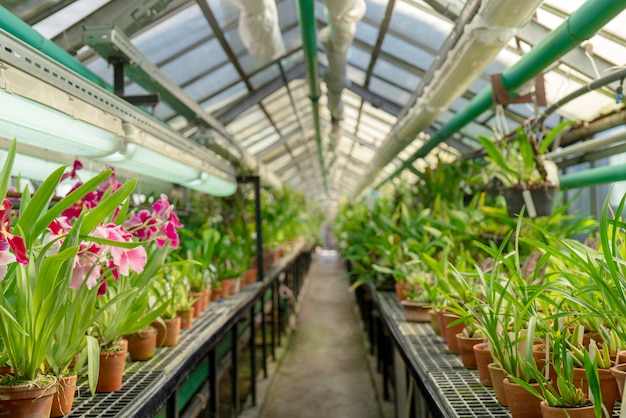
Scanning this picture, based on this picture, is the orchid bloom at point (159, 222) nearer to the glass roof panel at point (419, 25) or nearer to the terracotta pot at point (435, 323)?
the terracotta pot at point (435, 323)

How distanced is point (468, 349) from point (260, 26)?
6.26 ft

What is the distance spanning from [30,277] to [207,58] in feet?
11.5

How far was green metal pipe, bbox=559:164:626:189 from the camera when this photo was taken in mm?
2064

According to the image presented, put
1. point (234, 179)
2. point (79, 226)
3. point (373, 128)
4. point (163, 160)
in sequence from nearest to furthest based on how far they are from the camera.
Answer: point (79, 226) < point (163, 160) < point (234, 179) < point (373, 128)

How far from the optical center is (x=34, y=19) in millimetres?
2496

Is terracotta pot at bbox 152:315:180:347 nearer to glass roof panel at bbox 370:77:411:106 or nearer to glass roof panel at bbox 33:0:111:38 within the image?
glass roof panel at bbox 33:0:111:38

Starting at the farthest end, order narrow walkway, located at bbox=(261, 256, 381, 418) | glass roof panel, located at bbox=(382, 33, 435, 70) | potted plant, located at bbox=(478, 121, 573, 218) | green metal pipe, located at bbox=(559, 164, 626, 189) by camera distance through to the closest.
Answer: glass roof panel, located at bbox=(382, 33, 435, 70) < narrow walkway, located at bbox=(261, 256, 381, 418) < green metal pipe, located at bbox=(559, 164, 626, 189) < potted plant, located at bbox=(478, 121, 573, 218)

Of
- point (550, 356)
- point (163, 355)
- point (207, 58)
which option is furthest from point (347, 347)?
point (550, 356)

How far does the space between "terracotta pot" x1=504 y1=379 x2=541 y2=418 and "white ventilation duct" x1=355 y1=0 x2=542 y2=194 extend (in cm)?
113

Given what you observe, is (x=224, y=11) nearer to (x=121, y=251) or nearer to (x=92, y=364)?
(x=121, y=251)

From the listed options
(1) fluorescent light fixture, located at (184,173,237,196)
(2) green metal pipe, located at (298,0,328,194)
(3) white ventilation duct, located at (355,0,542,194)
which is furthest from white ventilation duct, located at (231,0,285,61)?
(3) white ventilation duct, located at (355,0,542,194)

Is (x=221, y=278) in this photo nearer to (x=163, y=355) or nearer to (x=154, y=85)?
(x=154, y=85)

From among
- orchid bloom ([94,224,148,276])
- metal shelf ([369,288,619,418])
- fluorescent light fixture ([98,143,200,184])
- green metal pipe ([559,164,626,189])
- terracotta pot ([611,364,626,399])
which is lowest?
metal shelf ([369,288,619,418])

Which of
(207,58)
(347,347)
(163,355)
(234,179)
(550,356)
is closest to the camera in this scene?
(550,356)
